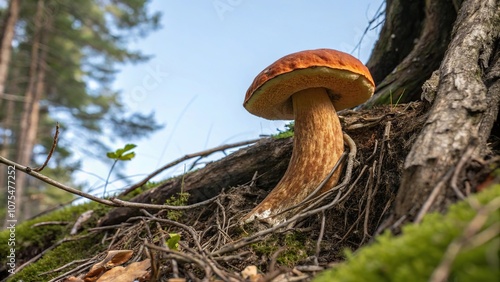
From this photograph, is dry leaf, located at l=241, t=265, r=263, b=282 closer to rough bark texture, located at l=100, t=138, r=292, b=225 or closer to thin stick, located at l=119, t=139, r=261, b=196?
rough bark texture, located at l=100, t=138, r=292, b=225

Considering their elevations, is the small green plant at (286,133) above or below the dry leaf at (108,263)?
above

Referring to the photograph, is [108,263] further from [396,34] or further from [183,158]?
[396,34]

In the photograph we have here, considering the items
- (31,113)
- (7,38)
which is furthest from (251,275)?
(31,113)

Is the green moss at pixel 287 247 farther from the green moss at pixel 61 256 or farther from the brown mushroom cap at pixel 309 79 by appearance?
the green moss at pixel 61 256

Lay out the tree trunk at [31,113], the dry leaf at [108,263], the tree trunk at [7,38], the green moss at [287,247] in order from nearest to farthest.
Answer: the green moss at [287,247], the dry leaf at [108,263], the tree trunk at [7,38], the tree trunk at [31,113]

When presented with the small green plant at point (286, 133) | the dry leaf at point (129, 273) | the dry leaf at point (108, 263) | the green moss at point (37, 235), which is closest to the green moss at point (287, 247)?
the dry leaf at point (129, 273)

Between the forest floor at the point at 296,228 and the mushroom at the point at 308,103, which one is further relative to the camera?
the mushroom at the point at 308,103

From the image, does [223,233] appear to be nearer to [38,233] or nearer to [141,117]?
[38,233]

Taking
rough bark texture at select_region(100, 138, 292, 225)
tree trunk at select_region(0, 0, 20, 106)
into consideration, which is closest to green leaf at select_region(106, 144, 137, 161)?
rough bark texture at select_region(100, 138, 292, 225)
